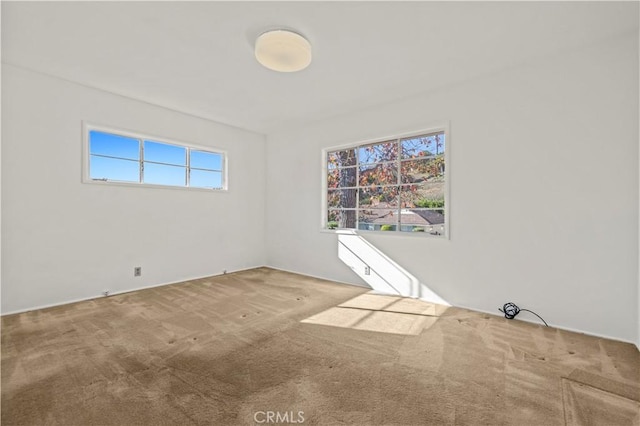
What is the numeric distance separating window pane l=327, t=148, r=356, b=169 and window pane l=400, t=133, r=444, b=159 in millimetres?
873

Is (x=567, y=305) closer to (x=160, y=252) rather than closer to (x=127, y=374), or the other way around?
(x=127, y=374)

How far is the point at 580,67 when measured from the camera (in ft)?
8.98

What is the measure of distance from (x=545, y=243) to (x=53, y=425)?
407 centimetres

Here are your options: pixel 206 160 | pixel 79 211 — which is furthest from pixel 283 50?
pixel 79 211

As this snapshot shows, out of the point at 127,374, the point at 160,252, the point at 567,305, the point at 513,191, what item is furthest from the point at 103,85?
the point at 567,305

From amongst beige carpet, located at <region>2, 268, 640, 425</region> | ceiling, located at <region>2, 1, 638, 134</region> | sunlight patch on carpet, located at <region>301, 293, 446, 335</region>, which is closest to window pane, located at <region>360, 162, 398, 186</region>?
ceiling, located at <region>2, 1, 638, 134</region>

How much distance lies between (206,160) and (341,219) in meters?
2.58

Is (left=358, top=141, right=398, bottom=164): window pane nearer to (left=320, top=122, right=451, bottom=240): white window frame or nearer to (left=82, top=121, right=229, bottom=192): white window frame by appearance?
(left=320, top=122, right=451, bottom=240): white window frame

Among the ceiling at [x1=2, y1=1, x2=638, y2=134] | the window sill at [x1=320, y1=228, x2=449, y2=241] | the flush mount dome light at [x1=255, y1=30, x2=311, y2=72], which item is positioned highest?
the ceiling at [x1=2, y1=1, x2=638, y2=134]

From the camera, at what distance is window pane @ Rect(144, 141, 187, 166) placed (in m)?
4.25

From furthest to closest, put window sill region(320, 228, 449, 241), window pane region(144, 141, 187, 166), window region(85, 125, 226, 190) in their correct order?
window pane region(144, 141, 187, 166), window region(85, 125, 226, 190), window sill region(320, 228, 449, 241)

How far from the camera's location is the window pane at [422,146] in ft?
12.2

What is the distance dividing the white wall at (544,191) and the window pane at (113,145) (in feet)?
12.3

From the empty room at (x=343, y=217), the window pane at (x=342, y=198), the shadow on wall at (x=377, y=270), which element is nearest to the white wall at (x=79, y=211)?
the empty room at (x=343, y=217)
